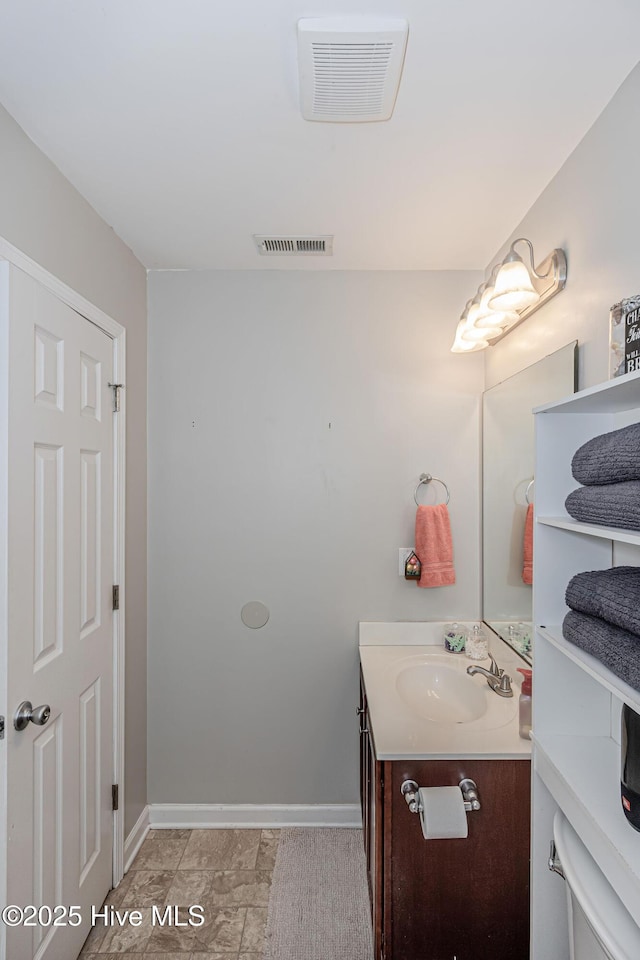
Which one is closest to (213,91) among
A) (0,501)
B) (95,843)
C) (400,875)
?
(0,501)

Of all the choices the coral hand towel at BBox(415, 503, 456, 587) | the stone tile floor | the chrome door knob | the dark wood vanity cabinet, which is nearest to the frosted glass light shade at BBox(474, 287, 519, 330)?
the coral hand towel at BBox(415, 503, 456, 587)

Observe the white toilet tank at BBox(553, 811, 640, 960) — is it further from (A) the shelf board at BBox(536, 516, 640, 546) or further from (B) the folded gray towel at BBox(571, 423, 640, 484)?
(B) the folded gray towel at BBox(571, 423, 640, 484)

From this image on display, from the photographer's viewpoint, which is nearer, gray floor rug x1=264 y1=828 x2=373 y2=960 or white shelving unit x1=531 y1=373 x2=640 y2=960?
white shelving unit x1=531 y1=373 x2=640 y2=960

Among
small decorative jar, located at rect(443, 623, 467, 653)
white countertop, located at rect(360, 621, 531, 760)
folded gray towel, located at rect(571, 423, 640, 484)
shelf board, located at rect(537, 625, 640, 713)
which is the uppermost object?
folded gray towel, located at rect(571, 423, 640, 484)

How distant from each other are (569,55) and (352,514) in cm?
164

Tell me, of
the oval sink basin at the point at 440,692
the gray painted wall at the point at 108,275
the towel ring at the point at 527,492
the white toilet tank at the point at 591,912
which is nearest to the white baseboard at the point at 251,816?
the gray painted wall at the point at 108,275

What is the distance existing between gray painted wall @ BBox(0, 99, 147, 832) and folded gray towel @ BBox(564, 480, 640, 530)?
1481mm

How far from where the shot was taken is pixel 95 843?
1777 mm

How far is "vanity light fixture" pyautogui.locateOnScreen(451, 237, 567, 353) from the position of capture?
1.51 metres

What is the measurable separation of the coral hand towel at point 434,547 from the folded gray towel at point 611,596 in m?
1.11

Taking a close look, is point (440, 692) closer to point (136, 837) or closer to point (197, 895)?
point (197, 895)

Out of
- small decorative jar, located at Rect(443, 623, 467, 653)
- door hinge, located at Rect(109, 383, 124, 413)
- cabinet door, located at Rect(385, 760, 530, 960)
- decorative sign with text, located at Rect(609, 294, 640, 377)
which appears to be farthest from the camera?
small decorative jar, located at Rect(443, 623, 467, 653)

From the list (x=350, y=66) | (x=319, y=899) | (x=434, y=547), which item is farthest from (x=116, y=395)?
(x=319, y=899)

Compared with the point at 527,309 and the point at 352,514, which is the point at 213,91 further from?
the point at 352,514
